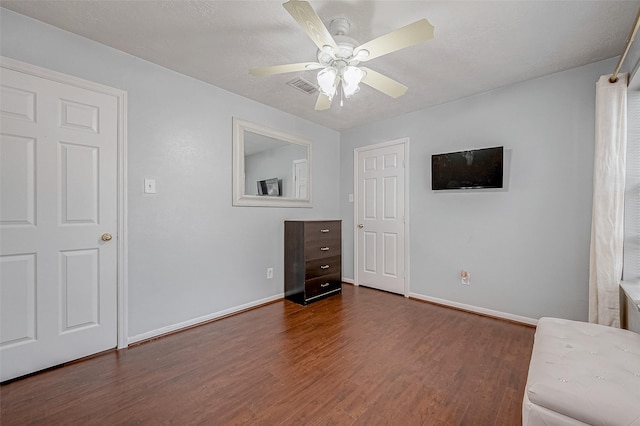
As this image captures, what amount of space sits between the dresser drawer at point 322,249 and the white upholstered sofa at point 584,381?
232 centimetres

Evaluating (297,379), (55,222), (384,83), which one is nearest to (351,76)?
(384,83)

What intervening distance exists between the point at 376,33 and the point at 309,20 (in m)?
0.78

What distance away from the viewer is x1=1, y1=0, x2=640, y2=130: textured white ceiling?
5.62ft

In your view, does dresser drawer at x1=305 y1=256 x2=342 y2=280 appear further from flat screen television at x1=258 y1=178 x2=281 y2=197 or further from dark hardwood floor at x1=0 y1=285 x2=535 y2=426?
flat screen television at x1=258 y1=178 x2=281 y2=197

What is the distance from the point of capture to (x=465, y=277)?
122 inches

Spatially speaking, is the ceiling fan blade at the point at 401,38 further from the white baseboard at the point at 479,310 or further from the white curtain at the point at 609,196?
the white baseboard at the point at 479,310

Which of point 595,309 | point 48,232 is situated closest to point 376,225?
point 595,309

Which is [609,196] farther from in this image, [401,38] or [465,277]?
[401,38]

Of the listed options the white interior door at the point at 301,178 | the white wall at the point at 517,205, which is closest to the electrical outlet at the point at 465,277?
the white wall at the point at 517,205

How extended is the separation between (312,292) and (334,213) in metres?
1.43

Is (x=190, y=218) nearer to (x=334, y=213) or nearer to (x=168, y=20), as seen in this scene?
(x=168, y=20)

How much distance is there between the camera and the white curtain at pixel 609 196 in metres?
2.03

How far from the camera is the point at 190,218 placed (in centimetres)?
265

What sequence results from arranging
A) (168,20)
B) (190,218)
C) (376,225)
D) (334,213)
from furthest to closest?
(334,213), (376,225), (190,218), (168,20)
